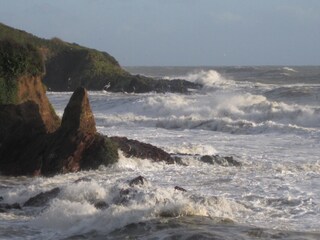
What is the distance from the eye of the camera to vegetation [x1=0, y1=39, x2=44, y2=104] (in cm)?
2143

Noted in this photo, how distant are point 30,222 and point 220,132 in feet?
69.2

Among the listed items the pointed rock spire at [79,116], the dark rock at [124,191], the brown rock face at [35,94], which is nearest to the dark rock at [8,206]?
the dark rock at [124,191]

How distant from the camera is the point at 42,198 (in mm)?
13406

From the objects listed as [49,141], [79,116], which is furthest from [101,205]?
[79,116]

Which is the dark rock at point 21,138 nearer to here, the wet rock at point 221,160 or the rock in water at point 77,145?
the rock in water at point 77,145

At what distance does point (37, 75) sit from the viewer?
22.5 meters

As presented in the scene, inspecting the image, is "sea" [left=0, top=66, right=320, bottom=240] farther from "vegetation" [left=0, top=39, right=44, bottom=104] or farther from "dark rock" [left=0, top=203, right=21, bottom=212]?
"vegetation" [left=0, top=39, right=44, bottom=104]

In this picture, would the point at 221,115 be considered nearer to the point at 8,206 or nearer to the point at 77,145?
the point at 77,145

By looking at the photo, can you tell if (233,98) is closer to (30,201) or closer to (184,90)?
(184,90)

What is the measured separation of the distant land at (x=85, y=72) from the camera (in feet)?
Answer: 210

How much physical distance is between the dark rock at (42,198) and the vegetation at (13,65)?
26.8 feet

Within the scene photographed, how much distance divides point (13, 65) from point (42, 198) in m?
9.47

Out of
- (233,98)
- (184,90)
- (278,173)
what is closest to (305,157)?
(278,173)

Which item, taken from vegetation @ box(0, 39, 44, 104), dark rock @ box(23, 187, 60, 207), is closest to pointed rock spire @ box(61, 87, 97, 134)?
vegetation @ box(0, 39, 44, 104)
